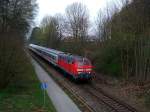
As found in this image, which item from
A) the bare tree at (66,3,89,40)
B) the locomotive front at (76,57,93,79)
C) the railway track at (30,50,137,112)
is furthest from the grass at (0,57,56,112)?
the bare tree at (66,3,89,40)

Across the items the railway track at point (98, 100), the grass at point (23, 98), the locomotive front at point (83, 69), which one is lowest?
the railway track at point (98, 100)

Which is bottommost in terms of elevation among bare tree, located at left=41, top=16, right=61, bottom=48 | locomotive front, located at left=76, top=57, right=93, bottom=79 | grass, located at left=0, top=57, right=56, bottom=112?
grass, located at left=0, top=57, right=56, bottom=112

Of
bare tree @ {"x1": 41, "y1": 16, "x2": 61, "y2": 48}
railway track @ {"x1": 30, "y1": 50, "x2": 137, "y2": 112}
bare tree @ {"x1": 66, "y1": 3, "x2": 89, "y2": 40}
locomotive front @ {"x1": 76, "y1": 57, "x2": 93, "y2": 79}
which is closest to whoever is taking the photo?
railway track @ {"x1": 30, "y1": 50, "x2": 137, "y2": 112}

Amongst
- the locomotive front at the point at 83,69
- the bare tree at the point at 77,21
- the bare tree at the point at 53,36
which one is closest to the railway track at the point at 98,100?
the locomotive front at the point at 83,69

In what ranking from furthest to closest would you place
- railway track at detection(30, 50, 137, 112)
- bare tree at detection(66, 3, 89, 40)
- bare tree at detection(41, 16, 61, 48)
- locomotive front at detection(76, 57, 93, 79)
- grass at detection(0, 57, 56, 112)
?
bare tree at detection(41, 16, 61, 48)
bare tree at detection(66, 3, 89, 40)
locomotive front at detection(76, 57, 93, 79)
railway track at detection(30, 50, 137, 112)
grass at detection(0, 57, 56, 112)

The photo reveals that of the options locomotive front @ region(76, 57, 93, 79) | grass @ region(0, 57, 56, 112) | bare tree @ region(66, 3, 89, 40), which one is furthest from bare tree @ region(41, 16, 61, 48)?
grass @ region(0, 57, 56, 112)

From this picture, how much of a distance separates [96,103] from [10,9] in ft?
98.7

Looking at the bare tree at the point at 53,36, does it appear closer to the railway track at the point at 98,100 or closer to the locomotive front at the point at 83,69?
the locomotive front at the point at 83,69

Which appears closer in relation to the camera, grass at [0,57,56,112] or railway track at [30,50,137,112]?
grass at [0,57,56,112]

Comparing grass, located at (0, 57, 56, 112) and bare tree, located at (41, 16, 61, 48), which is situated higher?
bare tree, located at (41, 16, 61, 48)

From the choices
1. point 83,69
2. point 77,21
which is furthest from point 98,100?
point 77,21

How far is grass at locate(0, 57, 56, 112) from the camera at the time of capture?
A: 19761 mm

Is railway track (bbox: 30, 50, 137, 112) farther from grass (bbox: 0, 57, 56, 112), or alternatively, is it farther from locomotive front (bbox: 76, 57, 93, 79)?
grass (bbox: 0, 57, 56, 112)

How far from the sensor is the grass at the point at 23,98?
19.8 metres
